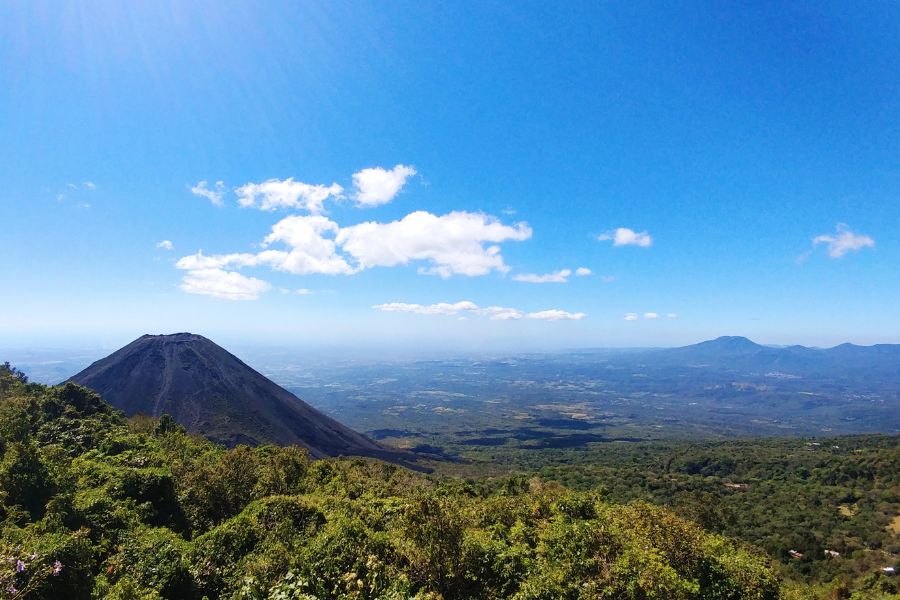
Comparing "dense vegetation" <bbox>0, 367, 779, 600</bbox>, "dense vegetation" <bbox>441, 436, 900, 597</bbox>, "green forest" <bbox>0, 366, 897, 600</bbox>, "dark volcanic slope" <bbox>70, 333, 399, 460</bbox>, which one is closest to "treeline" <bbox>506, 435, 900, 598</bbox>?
"dense vegetation" <bbox>441, 436, 900, 597</bbox>

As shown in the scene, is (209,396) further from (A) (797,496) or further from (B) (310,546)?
(A) (797,496)

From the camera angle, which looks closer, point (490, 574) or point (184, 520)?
point (490, 574)

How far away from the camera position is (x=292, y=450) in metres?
53.5

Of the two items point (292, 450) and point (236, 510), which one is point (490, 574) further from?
point (292, 450)

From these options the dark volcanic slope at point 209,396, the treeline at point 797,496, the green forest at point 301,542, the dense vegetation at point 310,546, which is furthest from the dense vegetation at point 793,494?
the dark volcanic slope at point 209,396

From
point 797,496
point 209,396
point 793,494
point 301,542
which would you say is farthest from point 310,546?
point 209,396

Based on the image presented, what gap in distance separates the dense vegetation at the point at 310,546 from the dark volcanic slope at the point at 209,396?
286 feet

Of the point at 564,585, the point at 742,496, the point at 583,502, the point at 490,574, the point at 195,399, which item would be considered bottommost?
the point at 742,496

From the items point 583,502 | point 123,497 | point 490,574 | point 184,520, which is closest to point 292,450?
point 184,520

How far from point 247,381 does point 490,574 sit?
149236 millimetres

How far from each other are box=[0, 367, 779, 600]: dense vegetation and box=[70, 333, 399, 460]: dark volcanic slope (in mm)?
87113

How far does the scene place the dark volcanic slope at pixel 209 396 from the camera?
119 meters

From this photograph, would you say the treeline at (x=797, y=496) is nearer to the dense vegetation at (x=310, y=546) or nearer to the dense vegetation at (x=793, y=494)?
the dense vegetation at (x=793, y=494)

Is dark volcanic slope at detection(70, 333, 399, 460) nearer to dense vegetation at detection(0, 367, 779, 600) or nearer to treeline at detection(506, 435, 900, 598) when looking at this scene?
treeline at detection(506, 435, 900, 598)
